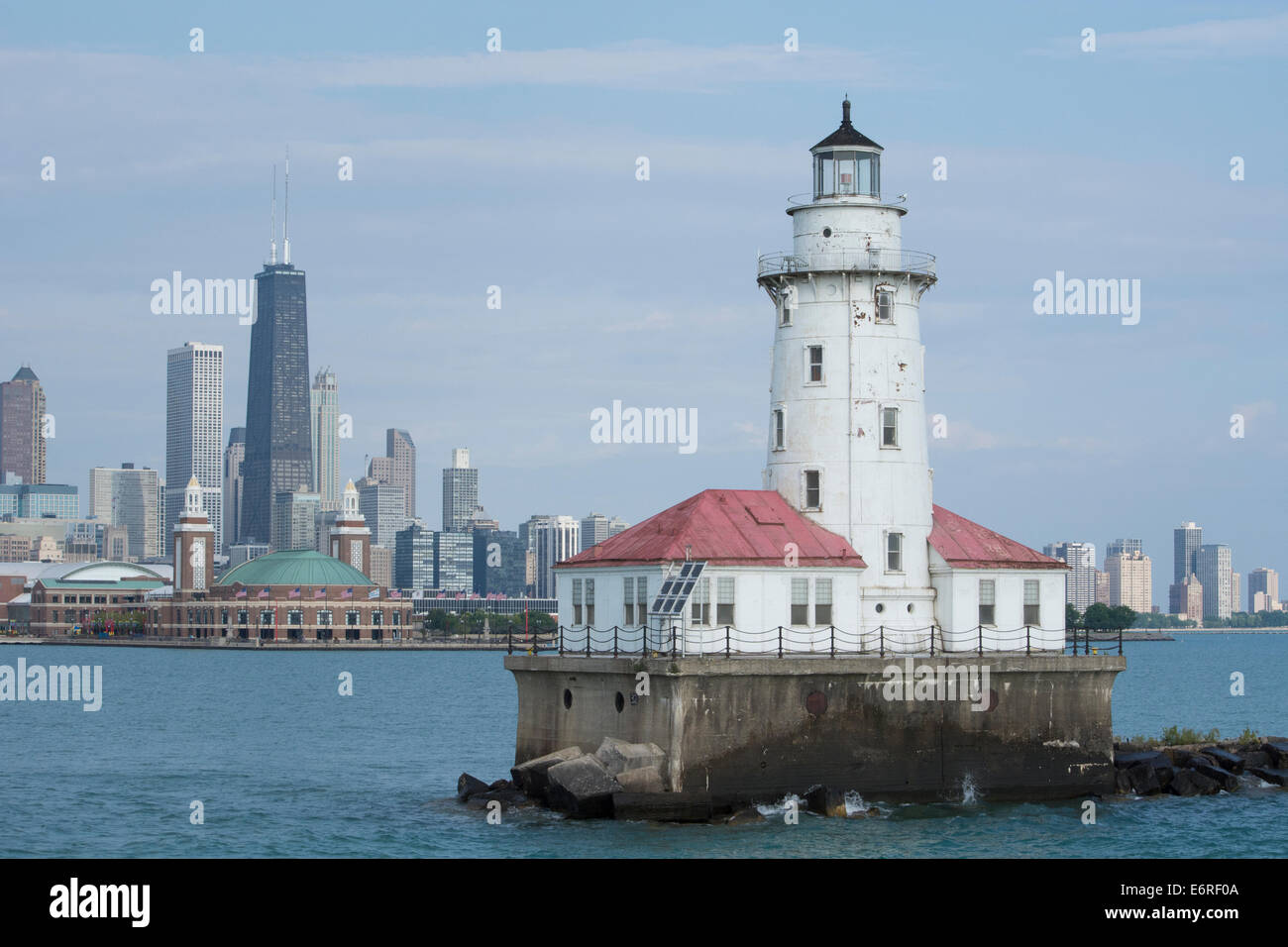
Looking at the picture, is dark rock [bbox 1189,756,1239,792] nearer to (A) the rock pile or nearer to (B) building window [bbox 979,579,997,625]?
(A) the rock pile

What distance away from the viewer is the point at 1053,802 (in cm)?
4616

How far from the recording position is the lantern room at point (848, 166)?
161 ft

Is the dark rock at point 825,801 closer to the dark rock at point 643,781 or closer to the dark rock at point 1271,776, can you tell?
the dark rock at point 643,781

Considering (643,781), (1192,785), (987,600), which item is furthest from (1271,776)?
(643,781)

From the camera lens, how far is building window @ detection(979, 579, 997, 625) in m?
48.5

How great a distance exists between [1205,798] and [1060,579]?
693 centimetres

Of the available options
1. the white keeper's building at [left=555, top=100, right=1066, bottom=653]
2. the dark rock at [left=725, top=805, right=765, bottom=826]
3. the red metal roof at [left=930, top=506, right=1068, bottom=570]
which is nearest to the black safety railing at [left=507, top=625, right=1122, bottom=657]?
the white keeper's building at [left=555, top=100, right=1066, bottom=653]

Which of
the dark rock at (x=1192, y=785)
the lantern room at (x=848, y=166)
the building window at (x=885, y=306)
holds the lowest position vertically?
the dark rock at (x=1192, y=785)

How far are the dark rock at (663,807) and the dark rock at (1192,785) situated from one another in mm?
14517

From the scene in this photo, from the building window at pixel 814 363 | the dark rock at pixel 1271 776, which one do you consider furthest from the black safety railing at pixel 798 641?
the building window at pixel 814 363

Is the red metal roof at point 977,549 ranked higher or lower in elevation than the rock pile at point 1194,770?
higher

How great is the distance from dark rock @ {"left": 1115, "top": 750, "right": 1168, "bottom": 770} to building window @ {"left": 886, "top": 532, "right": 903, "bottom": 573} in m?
8.33
